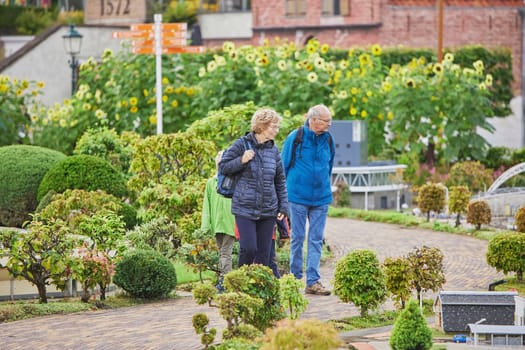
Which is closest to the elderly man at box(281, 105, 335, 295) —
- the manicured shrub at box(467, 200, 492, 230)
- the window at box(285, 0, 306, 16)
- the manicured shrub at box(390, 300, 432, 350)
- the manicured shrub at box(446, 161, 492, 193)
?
the manicured shrub at box(390, 300, 432, 350)

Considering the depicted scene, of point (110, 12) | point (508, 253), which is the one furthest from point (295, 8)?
point (508, 253)

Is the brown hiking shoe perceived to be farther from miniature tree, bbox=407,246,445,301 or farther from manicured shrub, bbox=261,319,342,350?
manicured shrub, bbox=261,319,342,350

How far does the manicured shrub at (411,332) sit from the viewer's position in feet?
32.0

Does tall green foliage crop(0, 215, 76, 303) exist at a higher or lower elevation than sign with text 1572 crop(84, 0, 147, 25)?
lower

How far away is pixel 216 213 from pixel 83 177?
4836mm

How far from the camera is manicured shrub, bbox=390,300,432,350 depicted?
9.75 m

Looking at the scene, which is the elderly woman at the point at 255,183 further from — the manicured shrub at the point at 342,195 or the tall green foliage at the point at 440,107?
the tall green foliage at the point at 440,107

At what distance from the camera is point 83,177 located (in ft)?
58.3

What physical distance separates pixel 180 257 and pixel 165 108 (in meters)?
12.8

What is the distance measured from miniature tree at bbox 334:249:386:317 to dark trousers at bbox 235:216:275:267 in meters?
0.76

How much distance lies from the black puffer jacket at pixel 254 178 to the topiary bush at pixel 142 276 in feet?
5.09

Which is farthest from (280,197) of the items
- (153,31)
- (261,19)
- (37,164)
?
(261,19)

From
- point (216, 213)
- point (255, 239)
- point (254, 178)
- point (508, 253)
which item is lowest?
point (508, 253)

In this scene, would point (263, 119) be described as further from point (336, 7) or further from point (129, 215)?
point (336, 7)
